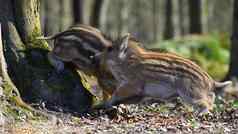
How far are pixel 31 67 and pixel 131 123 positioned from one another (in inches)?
59.4

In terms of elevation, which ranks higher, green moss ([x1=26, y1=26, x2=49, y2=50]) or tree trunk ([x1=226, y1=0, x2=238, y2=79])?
green moss ([x1=26, y1=26, x2=49, y2=50])

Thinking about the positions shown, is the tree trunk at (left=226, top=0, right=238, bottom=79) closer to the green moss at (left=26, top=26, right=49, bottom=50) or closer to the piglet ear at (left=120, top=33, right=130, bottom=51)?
the piglet ear at (left=120, top=33, right=130, bottom=51)

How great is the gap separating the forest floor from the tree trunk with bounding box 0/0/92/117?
1.27 feet

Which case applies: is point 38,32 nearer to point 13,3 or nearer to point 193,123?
point 13,3

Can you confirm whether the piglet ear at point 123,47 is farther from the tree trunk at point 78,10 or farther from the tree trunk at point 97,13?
the tree trunk at point 97,13

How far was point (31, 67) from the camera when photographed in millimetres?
8797

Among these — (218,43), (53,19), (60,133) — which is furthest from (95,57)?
(53,19)

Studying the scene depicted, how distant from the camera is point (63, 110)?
8.58 metres

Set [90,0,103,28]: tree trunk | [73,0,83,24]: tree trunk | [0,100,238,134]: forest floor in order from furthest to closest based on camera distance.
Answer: [90,0,103,28]: tree trunk, [73,0,83,24]: tree trunk, [0,100,238,134]: forest floor

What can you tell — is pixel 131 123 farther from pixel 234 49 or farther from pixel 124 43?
pixel 234 49

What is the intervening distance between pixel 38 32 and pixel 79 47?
0.58 meters

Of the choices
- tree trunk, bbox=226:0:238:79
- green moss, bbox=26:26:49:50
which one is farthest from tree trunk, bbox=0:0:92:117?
tree trunk, bbox=226:0:238:79

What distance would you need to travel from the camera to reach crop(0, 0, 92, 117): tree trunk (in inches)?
343

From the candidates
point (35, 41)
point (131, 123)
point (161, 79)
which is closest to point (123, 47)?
point (161, 79)
